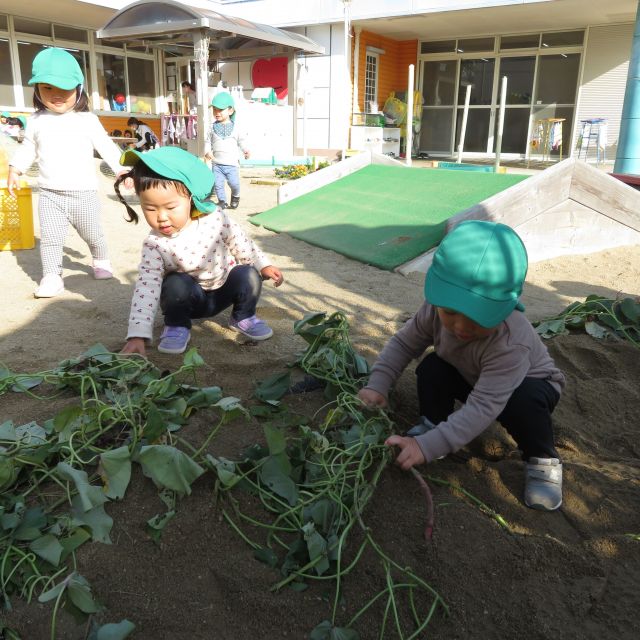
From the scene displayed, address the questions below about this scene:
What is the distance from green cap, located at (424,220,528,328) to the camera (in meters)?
1.71

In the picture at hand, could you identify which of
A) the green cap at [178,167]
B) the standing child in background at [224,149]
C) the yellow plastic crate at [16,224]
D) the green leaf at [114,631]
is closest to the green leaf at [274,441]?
the green leaf at [114,631]

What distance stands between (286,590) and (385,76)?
17850 mm

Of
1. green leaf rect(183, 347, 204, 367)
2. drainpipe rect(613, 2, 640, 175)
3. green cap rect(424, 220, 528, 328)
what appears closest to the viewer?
green cap rect(424, 220, 528, 328)

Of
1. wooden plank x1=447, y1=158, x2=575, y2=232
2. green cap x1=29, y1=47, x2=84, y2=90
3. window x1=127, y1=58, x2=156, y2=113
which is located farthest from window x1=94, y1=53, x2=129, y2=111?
wooden plank x1=447, y1=158, x2=575, y2=232

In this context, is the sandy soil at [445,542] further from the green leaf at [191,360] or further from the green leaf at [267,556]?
the green leaf at [191,360]

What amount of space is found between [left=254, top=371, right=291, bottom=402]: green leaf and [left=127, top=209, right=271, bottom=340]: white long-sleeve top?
68 cm

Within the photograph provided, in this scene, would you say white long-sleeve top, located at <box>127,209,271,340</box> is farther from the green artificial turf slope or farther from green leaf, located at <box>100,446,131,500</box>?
the green artificial turf slope

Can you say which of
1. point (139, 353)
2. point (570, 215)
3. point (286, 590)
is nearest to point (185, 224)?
point (139, 353)

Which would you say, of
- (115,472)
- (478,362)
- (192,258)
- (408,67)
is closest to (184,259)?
(192,258)

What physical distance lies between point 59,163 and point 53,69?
61 cm

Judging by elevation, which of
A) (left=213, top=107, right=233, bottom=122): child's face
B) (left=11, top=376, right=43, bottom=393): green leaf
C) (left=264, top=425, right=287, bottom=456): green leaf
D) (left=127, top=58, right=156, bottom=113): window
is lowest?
(left=11, top=376, right=43, bottom=393): green leaf

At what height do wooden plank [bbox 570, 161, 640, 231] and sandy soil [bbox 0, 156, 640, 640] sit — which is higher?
wooden plank [bbox 570, 161, 640, 231]

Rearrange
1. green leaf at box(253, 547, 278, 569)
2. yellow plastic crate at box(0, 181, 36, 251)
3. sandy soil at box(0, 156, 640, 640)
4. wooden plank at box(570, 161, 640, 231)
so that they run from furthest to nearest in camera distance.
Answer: wooden plank at box(570, 161, 640, 231) < yellow plastic crate at box(0, 181, 36, 251) < green leaf at box(253, 547, 278, 569) < sandy soil at box(0, 156, 640, 640)

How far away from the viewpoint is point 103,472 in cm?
176
